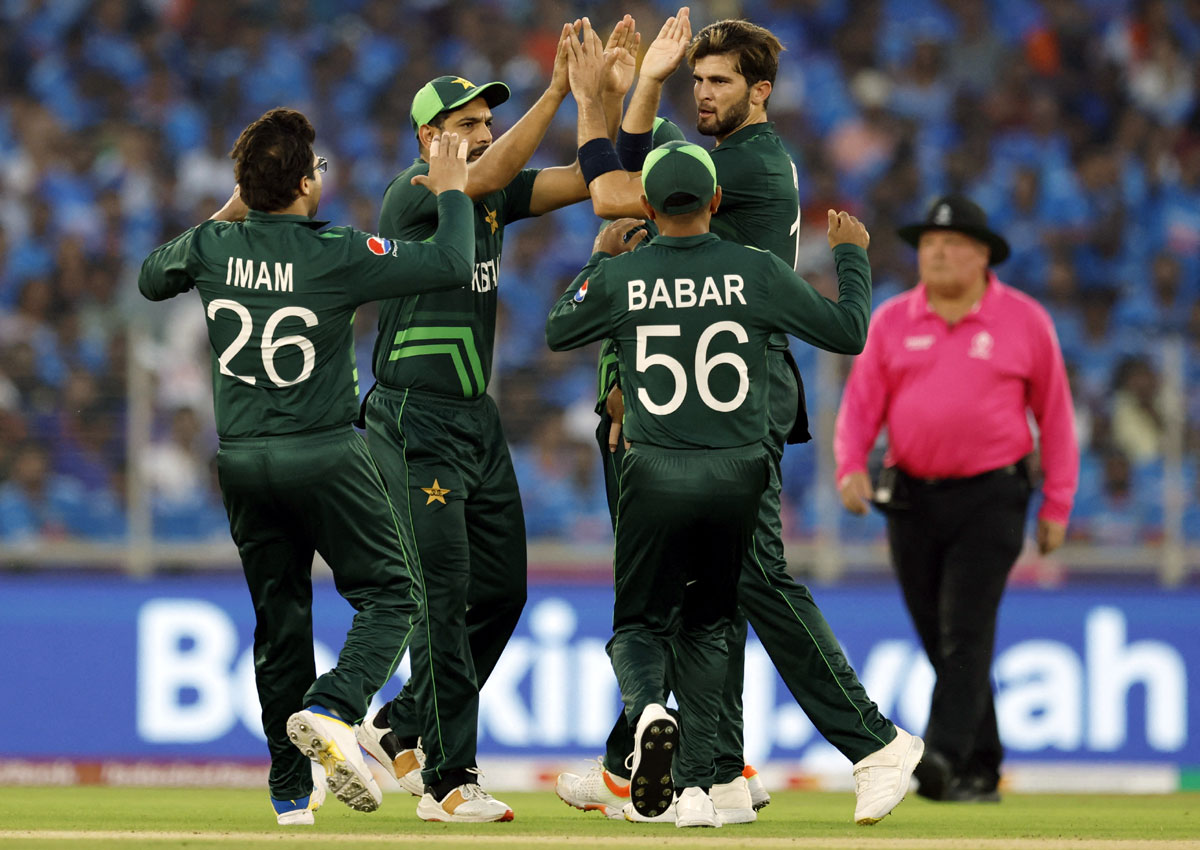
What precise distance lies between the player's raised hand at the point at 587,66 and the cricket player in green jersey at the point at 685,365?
67 cm

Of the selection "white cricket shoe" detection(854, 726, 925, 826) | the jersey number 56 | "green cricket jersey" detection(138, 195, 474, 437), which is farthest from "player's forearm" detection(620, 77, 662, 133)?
"white cricket shoe" detection(854, 726, 925, 826)

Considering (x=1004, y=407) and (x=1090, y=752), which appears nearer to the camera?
(x=1004, y=407)

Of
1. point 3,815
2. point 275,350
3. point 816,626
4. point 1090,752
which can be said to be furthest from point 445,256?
point 1090,752

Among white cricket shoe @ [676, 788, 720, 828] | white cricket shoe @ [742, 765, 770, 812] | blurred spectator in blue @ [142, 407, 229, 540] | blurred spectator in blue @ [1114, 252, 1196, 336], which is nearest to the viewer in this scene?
white cricket shoe @ [676, 788, 720, 828]

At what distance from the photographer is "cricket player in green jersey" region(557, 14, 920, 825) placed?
6398mm

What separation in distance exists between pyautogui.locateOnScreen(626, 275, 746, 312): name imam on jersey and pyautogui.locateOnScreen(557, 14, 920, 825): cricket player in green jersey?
0.58 metres

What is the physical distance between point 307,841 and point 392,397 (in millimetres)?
1740

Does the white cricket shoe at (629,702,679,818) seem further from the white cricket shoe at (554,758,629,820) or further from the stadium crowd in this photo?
the stadium crowd

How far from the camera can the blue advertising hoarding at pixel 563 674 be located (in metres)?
9.89

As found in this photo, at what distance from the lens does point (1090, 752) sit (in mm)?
9867

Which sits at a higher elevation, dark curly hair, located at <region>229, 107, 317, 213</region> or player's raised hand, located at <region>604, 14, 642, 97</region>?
player's raised hand, located at <region>604, 14, 642, 97</region>

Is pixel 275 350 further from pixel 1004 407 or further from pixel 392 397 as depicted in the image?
pixel 1004 407

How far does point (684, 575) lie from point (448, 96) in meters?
1.99

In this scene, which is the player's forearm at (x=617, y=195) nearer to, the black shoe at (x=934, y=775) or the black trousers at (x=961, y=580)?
the black trousers at (x=961, y=580)
